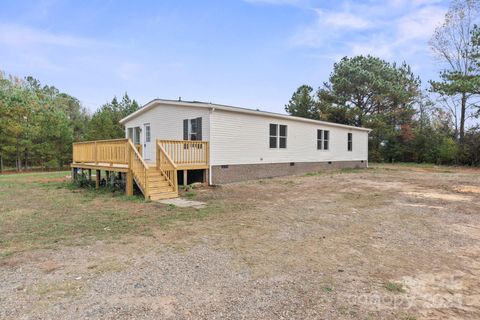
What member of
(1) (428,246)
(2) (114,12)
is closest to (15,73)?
(2) (114,12)

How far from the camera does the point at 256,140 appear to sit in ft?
41.2

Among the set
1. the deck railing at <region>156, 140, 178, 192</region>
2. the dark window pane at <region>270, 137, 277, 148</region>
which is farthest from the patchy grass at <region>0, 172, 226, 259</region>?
the dark window pane at <region>270, 137, 277, 148</region>

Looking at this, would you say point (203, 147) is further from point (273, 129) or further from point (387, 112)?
point (387, 112)

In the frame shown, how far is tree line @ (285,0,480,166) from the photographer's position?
75.9 feet

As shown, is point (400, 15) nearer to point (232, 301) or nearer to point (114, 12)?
point (114, 12)

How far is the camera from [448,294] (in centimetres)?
269

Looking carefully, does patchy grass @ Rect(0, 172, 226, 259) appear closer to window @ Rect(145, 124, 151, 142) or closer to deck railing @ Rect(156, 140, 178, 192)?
deck railing @ Rect(156, 140, 178, 192)

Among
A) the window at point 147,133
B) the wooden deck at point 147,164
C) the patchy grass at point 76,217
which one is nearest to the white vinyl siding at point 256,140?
the wooden deck at point 147,164

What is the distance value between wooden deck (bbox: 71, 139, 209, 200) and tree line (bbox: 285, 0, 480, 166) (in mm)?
19231

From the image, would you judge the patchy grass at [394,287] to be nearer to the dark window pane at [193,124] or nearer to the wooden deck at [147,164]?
the wooden deck at [147,164]

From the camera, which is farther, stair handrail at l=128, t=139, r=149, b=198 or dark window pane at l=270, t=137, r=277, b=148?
dark window pane at l=270, t=137, r=277, b=148

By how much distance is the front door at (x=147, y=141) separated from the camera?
13589mm

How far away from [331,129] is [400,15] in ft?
21.8

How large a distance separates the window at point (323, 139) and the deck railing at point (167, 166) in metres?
10.2
